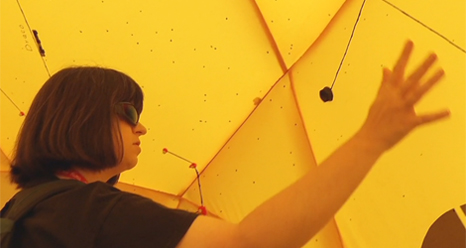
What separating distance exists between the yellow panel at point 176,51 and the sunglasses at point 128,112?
0.72 m

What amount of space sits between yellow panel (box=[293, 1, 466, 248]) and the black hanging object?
2 cm

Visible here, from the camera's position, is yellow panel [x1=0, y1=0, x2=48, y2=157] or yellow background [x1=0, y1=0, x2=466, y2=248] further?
yellow panel [x1=0, y1=0, x2=48, y2=157]

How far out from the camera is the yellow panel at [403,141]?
40.1 inches

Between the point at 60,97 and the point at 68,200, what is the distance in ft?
0.63

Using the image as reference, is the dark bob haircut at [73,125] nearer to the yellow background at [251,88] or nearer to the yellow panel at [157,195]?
the yellow background at [251,88]

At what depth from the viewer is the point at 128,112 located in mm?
716

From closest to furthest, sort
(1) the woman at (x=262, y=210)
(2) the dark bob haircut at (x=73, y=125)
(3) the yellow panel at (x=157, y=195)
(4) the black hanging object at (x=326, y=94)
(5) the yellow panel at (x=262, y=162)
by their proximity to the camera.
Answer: (1) the woman at (x=262, y=210) < (2) the dark bob haircut at (x=73, y=125) < (4) the black hanging object at (x=326, y=94) < (5) the yellow panel at (x=262, y=162) < (3) the yellow panel at (x=157, y=195)

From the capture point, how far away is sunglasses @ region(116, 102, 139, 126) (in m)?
0.71

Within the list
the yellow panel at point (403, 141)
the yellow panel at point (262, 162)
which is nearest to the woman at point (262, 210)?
the yellow panel at point (403, 141)

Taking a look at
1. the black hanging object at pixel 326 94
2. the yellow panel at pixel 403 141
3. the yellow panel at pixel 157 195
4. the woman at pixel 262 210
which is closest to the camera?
the woman at pixel 262 210

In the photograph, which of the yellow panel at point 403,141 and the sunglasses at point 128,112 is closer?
the sunglasses at point 128,112

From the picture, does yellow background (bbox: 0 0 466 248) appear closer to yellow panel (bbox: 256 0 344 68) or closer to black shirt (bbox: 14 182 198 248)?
Answer: yellow panel (bbox: 256 0 344 68)

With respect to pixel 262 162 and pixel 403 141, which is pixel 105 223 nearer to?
pixel 403 141

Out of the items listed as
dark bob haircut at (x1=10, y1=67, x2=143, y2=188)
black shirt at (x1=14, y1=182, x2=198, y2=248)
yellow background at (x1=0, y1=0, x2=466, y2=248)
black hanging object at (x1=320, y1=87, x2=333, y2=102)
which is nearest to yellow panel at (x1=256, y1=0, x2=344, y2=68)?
yellow background at (x1=0, y1=0, x2=466, y2=248)
